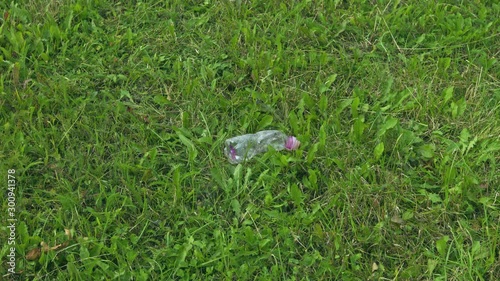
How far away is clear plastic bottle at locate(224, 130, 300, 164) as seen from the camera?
2.88 meters

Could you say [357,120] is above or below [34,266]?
above

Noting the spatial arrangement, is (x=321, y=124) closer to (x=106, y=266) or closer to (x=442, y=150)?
(x=442, y=150)

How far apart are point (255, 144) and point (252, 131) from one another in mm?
128

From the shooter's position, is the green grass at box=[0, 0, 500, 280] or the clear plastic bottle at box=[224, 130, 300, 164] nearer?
the green grass at box=[0, 0, 500, 280]

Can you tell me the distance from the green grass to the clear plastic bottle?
0.05 metres

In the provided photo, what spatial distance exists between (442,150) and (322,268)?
0.82m

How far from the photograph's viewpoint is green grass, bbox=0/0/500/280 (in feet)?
8.35

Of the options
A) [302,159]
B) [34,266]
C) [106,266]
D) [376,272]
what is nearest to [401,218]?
[376,272]

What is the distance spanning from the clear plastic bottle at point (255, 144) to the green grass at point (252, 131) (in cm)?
5

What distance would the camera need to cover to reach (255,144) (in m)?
2.92

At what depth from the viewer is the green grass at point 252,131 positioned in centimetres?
254

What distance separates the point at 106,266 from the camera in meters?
2.49

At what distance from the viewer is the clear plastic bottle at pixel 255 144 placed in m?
2.88

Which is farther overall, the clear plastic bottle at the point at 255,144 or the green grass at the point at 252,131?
the clear plastic bottle at the point at 255,144
